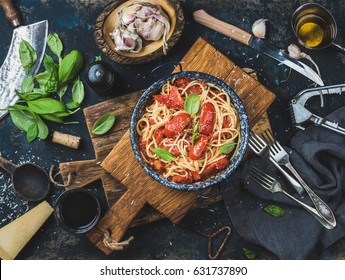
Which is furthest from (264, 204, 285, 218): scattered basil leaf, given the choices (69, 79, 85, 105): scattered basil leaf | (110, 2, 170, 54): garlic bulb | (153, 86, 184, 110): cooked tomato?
(69, 79, 85, 105): scattered basil leaf

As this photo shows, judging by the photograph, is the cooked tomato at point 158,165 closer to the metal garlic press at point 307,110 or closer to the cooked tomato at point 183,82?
the cooked tomato at point 183,82

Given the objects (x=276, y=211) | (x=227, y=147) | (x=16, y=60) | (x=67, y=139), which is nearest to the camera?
(x=227, y=147)

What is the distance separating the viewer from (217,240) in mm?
3490

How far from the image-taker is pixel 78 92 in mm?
3488

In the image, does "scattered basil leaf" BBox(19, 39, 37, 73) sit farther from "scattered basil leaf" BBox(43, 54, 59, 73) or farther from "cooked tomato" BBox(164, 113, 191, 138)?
"cooked tomato" BBox(164, 113, 191, 138)

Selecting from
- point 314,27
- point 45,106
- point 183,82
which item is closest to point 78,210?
point 45,106

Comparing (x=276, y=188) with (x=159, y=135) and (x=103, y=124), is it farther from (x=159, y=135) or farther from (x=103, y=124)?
(x=103, y=124)

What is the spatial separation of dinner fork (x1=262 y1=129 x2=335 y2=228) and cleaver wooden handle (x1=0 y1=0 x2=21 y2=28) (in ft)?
6.09

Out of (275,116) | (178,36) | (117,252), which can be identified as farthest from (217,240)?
(178,36)

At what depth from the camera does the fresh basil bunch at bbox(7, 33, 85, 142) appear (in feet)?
11.2

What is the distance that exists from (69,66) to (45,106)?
310 millimetres

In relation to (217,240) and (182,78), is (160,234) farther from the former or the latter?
(182,78)

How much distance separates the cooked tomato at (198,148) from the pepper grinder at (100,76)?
2.41 feet
